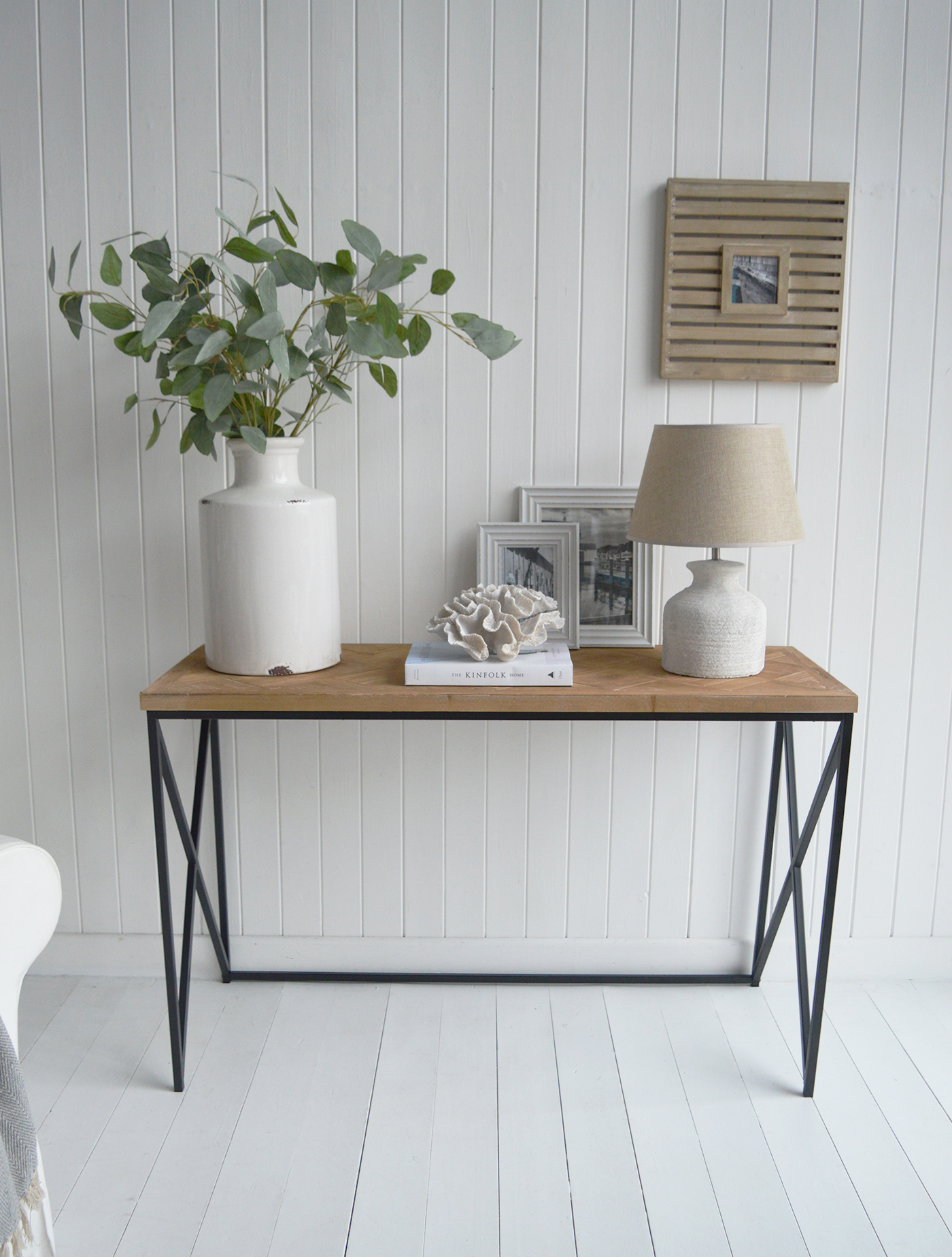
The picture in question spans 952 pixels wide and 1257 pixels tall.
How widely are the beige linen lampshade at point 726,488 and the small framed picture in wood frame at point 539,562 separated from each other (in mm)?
298

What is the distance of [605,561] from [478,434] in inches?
15.1

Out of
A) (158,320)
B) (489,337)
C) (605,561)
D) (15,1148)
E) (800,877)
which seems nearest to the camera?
(15,1148)

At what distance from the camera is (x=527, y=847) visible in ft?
6.97

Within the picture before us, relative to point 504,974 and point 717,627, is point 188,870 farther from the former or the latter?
point 717,627

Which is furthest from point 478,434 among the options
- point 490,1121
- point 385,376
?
point 490,1121

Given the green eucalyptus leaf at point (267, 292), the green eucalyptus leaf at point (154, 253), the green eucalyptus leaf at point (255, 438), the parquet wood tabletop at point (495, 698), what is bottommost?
the parquet wood tabletop at point (495, 698)

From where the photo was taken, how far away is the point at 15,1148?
1181 mm

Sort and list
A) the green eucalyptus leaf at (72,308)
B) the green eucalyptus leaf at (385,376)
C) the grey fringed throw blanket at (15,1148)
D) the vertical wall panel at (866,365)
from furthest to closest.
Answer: the vertical wall panel at (866,365) < the green eucalyptus leaf at (385,376) < the green eucalyptus leaf at (72,308) < the grey fringed throw blanket at (15,1148)

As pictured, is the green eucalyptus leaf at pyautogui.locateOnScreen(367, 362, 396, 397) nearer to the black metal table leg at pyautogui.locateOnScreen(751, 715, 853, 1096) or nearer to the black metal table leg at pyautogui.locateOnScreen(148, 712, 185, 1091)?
the black metal table leg at pyautogui.locateOnScreen(148, 712, 185, 1091)

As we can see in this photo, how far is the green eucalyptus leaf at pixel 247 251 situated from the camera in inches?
60.7

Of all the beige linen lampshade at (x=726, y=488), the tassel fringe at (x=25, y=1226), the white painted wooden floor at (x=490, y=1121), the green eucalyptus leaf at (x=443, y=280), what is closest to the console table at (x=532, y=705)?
the white painted wooden floor at (x=490, y=1121)

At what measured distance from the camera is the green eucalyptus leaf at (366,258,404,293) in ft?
5.04

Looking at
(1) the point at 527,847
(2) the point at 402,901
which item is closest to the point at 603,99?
(1) the point at 527,847

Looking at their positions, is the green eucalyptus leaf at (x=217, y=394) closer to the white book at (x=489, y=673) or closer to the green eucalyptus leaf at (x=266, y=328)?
the green eucalyptus leaf at (x=266, y=328)
